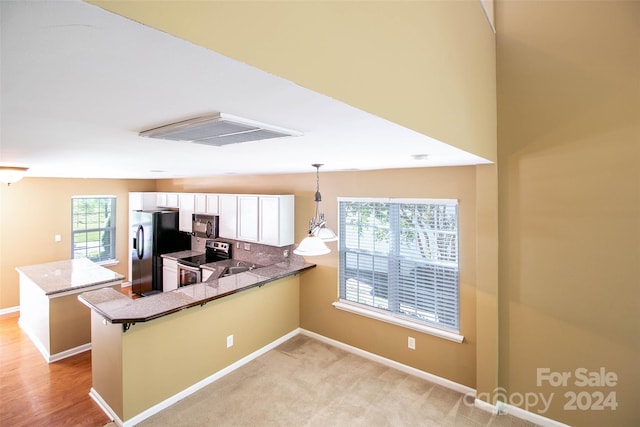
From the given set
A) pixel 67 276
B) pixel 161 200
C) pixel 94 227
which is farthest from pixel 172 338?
pixel 94 227

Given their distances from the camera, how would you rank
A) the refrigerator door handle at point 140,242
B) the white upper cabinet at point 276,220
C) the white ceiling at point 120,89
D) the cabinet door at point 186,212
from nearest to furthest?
the white ceiling at point 120,89 → the white upper cabinet at point 276,220 → the cabinet door at point 186,212 → the refrigerator door handle at point 140,242

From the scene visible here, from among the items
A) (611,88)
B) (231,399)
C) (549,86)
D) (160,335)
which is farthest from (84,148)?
(611,88)

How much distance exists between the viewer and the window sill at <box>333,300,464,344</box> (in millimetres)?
3408

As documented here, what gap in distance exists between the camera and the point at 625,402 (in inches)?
103

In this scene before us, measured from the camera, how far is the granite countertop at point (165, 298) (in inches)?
114

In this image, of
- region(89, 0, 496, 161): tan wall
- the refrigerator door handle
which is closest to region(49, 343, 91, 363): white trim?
the refrigerator door handle

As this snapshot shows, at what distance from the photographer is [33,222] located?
5.64 m

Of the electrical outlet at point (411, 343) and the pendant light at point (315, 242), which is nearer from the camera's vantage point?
the pendant light at point (315, 242)

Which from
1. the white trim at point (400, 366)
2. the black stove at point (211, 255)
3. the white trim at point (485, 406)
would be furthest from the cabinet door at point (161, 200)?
the white trim at point (485, 406)

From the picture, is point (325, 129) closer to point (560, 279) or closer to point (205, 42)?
point (205, 42)

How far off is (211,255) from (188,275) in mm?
539

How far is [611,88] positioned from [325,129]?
2.74 meters

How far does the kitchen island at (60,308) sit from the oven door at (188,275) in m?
1.13

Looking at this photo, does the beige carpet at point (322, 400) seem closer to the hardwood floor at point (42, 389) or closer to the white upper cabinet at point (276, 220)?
the hardwood floor at point (42, 389)
